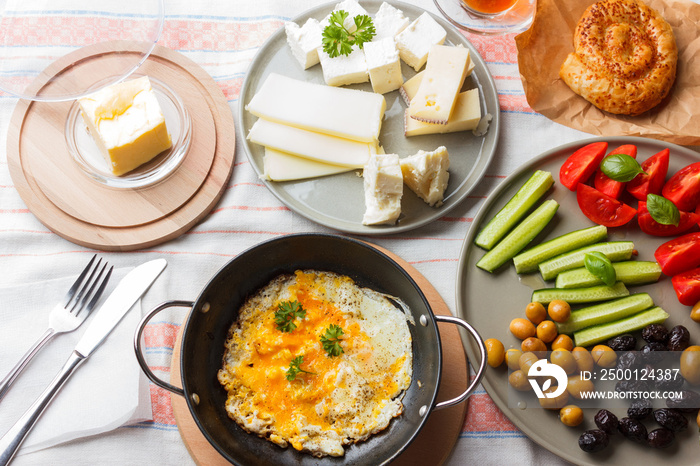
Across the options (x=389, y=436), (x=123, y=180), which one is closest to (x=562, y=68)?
(x=389, y=436)

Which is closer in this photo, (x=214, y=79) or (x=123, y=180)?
(x=123, y=180)

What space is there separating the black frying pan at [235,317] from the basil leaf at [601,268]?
779 mm

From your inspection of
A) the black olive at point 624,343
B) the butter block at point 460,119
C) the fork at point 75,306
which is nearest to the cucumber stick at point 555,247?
the black olive at point 624,343

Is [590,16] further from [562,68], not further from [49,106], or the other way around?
[49,106]

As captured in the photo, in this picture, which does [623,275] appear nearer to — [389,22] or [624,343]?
[624,343]

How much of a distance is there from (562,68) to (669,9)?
0.74 m

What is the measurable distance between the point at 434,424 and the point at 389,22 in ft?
7.07

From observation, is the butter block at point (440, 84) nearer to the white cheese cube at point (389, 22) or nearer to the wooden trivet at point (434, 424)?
the white cheese cube at point (389, 22)

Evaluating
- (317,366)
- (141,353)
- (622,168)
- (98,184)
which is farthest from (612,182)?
(98,184)

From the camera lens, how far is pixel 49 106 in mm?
3117

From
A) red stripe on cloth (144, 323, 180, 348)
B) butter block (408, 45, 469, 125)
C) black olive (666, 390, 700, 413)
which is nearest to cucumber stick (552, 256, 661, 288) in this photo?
black olive (666, 390, 700, 413)

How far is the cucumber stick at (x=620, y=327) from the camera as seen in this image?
2.74 metres

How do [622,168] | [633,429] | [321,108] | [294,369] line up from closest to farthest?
1. [294,369]
2. [633,429]
3. [622,168]
4. [321,108]

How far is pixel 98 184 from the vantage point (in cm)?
301
